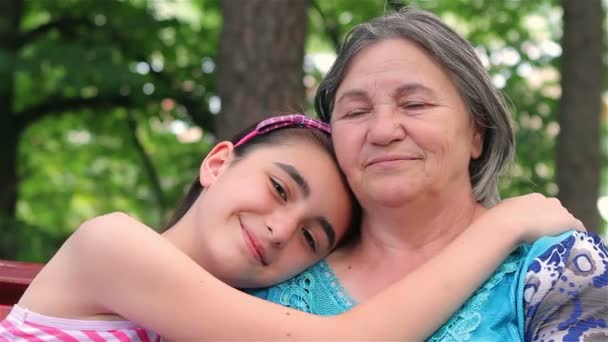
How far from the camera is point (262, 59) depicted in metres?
4.82

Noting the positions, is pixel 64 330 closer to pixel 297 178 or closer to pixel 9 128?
pixel 297 178

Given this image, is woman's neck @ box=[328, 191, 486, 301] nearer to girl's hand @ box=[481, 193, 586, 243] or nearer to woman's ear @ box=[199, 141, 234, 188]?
girl's hand @ box=[481, 193, 586, 243]

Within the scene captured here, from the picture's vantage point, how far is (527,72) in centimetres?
631

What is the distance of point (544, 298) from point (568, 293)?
57 millimetres

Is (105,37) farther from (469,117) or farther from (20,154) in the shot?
(469,117)

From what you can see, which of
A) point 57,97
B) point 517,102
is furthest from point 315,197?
point 57,97

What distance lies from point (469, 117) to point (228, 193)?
2.28 feet

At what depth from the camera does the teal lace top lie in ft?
6.24

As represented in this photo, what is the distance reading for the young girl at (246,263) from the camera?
76.8 inches

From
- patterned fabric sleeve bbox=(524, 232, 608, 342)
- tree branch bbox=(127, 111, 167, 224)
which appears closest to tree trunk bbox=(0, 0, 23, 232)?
tree branch bbox=(127, 111, 167, 224)

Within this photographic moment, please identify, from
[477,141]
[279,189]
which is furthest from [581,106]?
[279,189]

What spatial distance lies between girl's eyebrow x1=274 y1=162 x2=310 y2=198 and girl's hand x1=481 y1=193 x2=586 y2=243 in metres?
0.49

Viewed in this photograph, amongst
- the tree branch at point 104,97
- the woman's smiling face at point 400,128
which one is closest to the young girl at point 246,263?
the woman's smiling face at point 400,128

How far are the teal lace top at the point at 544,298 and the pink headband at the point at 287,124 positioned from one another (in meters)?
0.70
